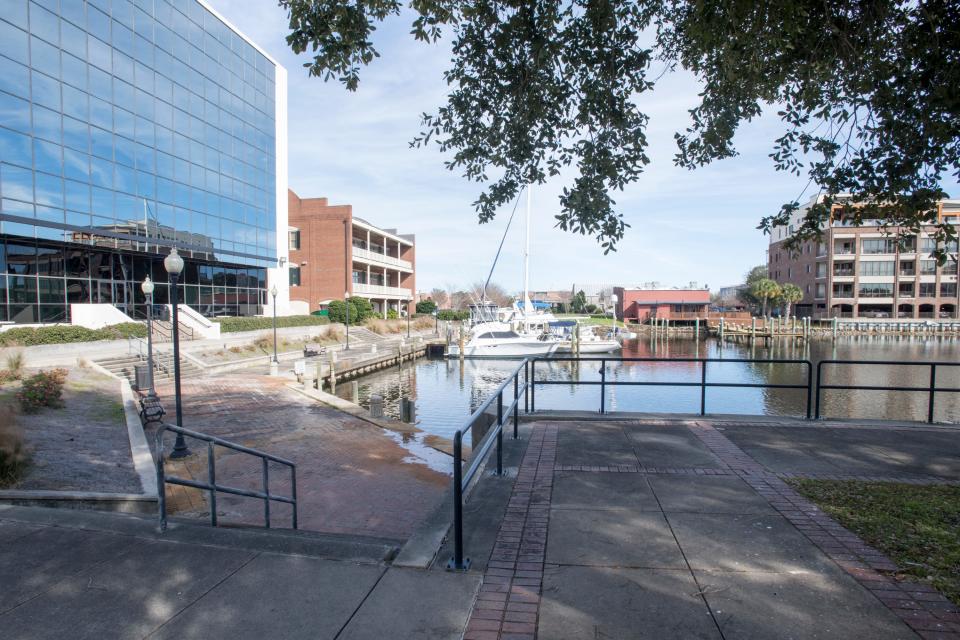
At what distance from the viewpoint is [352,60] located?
6.50 m

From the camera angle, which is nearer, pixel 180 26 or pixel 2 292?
pixel 2 292

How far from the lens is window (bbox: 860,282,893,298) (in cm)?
7338

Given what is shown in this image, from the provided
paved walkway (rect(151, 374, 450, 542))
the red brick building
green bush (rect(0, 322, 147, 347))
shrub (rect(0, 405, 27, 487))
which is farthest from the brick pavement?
the red brick building

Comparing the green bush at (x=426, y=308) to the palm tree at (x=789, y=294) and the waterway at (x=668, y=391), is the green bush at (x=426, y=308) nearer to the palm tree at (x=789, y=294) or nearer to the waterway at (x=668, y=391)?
the waterway at (x=668, y=391)

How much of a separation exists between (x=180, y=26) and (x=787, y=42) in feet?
128

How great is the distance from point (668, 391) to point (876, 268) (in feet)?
214

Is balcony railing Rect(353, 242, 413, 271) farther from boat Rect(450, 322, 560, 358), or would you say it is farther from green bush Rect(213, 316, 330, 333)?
boat Rect(450, 322, 560, 358)

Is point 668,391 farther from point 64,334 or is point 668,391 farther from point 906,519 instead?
point 64,334

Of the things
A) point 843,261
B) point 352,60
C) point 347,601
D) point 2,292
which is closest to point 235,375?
point 2,292

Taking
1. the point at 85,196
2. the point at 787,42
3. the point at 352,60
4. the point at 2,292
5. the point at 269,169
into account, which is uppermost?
the point at 269,169

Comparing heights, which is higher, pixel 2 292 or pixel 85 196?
pixel 85 196

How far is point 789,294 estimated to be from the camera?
259 ft

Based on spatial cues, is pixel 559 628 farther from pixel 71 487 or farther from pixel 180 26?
pixel 180 26

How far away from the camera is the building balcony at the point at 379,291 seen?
5606cm
